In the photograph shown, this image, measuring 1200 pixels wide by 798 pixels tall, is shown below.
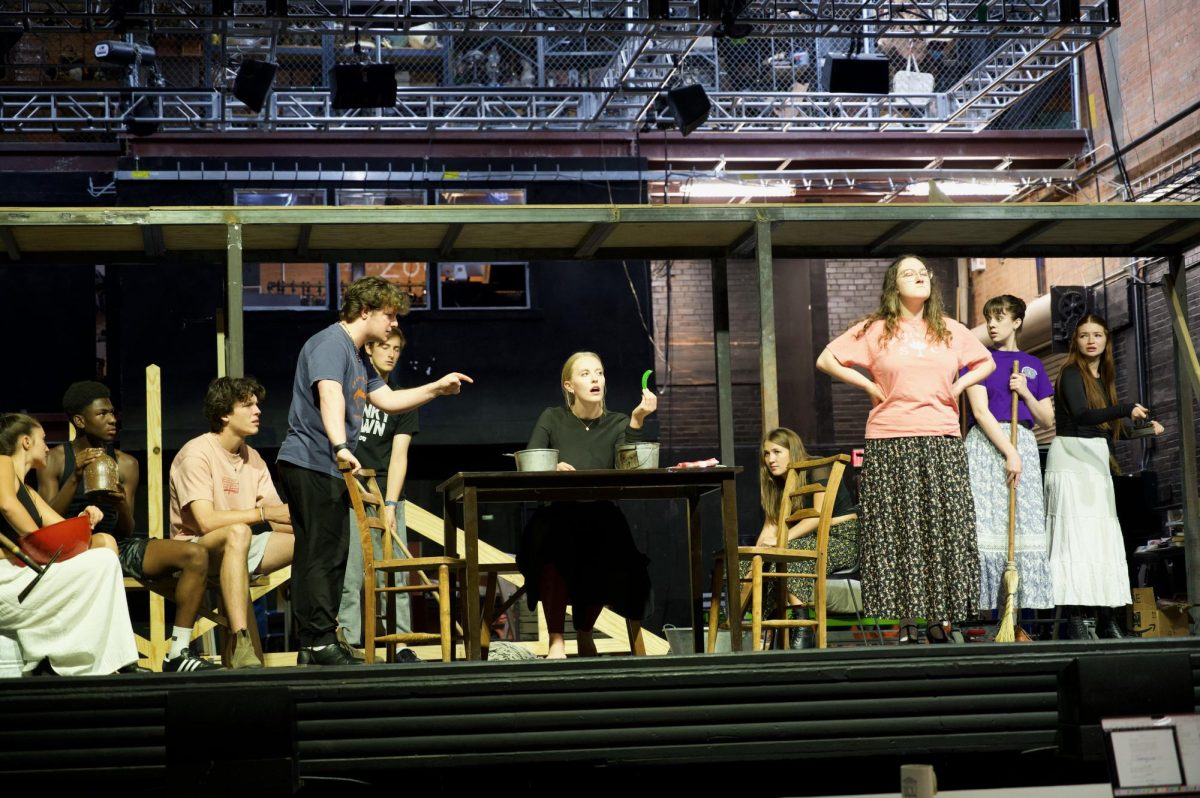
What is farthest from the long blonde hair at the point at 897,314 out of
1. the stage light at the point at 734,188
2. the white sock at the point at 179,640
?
the stage light at the point at 734,188

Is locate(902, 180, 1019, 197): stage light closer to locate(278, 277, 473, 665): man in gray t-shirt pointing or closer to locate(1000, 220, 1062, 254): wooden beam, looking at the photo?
locate(1000, 220, 1062, 254): wooden beam

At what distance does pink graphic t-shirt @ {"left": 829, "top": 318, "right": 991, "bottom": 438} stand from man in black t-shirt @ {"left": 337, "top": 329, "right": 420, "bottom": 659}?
2.10 m

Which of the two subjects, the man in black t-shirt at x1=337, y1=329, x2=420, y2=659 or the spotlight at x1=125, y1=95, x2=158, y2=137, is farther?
the spotlight at x1=125, y1=95, x2=158, y2=137

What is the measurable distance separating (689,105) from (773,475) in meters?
8.21

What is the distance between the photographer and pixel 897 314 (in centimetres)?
588

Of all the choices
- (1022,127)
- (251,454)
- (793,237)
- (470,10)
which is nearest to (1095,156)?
(1022,127)

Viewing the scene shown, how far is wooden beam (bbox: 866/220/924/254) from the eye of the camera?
728 centimetres

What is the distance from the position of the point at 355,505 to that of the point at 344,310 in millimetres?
755

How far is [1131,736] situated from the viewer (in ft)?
10.8

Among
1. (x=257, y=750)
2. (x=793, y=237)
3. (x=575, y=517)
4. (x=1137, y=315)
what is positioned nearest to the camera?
(x=257, y=750)

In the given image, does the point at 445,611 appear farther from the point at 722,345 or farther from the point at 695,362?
the point at 695,362

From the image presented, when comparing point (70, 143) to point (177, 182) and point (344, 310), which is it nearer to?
point (177, 182)

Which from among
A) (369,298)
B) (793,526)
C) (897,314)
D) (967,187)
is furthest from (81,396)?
(967,187)

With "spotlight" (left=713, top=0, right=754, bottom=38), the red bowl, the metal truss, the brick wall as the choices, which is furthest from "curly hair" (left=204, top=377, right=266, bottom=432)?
the brick wall
